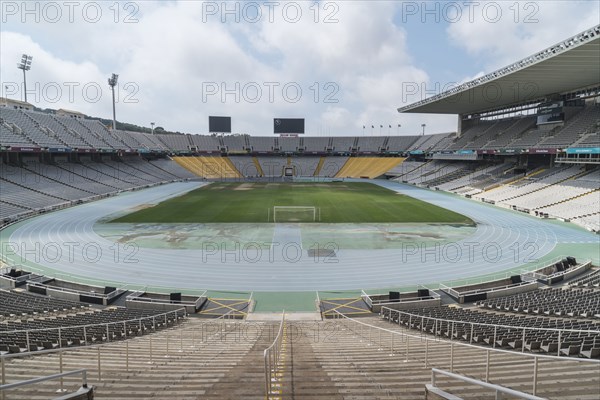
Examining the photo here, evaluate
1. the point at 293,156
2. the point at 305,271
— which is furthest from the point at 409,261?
the point at 293,156

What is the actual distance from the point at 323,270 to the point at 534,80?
37156 millimetres

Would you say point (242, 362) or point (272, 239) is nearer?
point (242, 362)

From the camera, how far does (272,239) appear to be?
26906mm

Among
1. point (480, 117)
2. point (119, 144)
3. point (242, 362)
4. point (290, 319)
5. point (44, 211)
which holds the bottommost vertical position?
point (290, 319)

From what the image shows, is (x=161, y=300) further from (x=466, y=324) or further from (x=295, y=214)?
(x=295, y=214)

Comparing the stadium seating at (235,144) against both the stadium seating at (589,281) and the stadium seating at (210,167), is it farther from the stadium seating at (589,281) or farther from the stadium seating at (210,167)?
the stadium seating at (589,281)

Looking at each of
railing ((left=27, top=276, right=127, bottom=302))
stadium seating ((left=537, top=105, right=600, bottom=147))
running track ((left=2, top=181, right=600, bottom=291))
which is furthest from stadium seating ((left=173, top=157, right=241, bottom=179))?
railing ((left=27, top=276, right=127, bottom=302))

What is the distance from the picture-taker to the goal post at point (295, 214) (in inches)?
1353

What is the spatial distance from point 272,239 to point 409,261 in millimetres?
9963

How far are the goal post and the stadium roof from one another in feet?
82.0

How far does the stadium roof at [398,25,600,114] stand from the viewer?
30.4 m

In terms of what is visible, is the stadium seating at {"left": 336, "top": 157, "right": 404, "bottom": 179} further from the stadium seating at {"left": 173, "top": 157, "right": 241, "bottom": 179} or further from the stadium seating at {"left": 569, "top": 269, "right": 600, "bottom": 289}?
the stadium seating at {"left": 569, "top": 269, "right": 600, "bottom": 289}

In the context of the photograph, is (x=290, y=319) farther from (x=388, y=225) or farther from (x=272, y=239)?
(x=388, y=225)

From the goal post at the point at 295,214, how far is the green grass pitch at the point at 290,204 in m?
0.67
